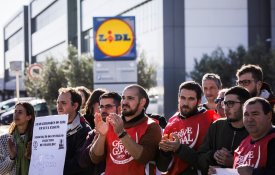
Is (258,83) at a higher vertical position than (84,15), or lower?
lower

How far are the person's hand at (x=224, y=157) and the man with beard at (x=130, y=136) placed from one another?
70 cm

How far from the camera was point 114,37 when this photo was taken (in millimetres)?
10070

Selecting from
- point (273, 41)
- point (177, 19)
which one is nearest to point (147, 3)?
point (177, 19)

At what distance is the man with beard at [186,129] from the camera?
19.8 feet

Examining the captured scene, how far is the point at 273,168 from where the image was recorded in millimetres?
4973

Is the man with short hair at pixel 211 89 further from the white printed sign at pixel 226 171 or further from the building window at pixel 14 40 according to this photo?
the building window at pixel 14 40

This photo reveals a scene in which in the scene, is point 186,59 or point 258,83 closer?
point 258,83

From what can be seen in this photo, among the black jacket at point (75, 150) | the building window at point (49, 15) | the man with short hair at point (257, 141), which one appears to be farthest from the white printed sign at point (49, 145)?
the building window at point (49, 15)

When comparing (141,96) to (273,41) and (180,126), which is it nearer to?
(180,126)

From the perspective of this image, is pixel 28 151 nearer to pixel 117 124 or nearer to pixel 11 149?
pixel 11 149

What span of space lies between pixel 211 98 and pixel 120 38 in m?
3.02

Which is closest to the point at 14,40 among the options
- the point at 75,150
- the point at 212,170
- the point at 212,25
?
the point at 212,25

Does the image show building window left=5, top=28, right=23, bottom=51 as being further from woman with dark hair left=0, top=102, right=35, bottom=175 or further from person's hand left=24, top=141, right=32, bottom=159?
person's hand left=24, top=141, right=32, bottom=159

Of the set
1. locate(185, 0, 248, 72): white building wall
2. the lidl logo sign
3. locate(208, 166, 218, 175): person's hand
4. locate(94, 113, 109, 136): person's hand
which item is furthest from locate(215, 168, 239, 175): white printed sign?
locate(185, 0, 248, 72): white building wall
